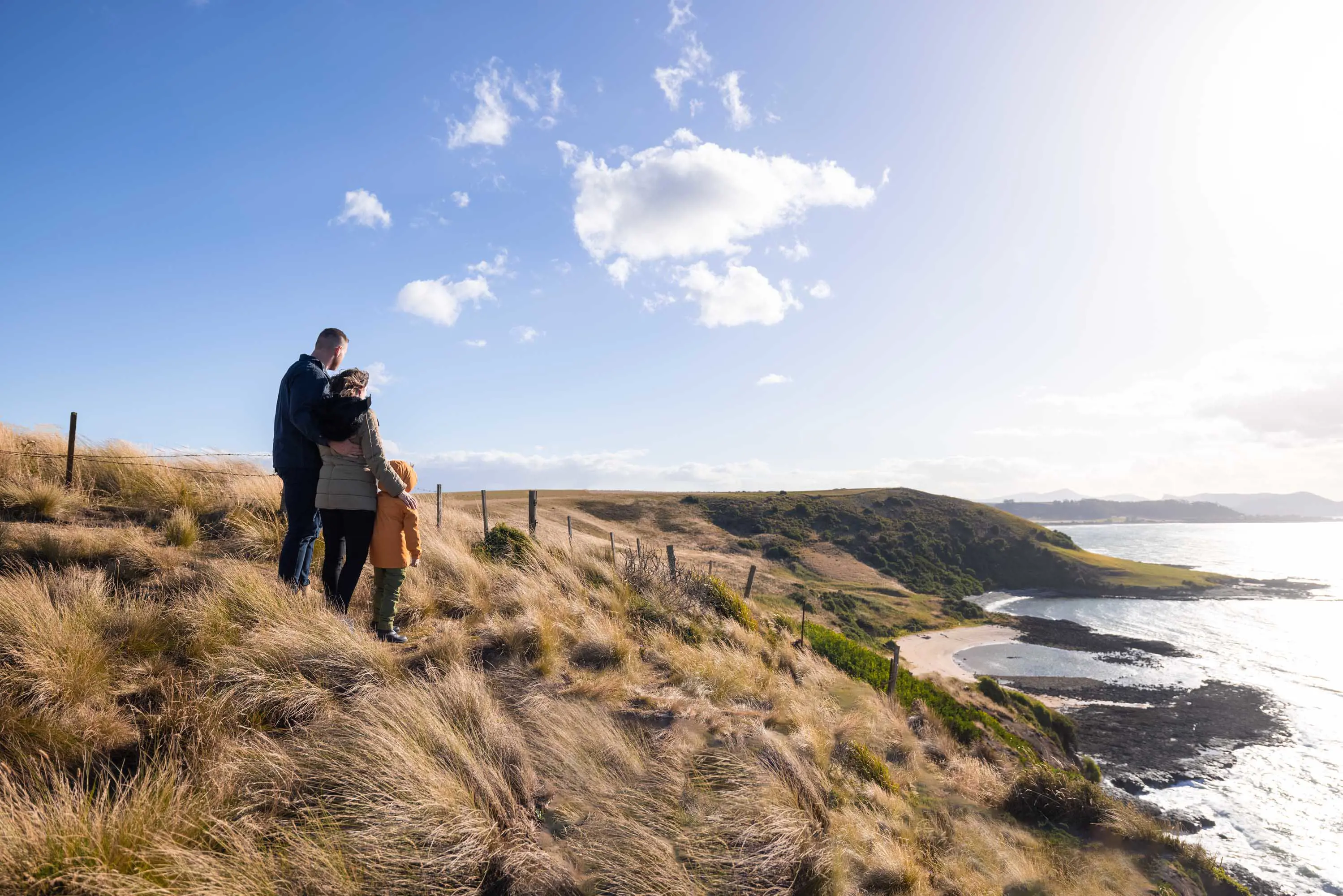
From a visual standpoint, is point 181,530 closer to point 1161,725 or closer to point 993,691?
point 993,691

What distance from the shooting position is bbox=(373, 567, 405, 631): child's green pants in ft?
16.0

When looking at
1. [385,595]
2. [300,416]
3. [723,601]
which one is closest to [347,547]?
[385,595]

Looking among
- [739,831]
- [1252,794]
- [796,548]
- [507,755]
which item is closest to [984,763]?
[739,831]

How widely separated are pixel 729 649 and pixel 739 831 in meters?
4.95

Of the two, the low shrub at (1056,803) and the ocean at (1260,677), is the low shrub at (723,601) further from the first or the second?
the ocean at (1260,677)

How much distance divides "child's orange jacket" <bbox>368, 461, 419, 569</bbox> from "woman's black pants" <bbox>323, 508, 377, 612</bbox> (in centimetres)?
5

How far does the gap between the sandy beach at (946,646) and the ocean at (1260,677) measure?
48.9 inches

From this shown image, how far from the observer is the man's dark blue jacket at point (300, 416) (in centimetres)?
446

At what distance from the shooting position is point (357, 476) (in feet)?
15.0

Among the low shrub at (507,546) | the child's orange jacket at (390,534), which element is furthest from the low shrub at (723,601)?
the child's orange jacket at (390,534)

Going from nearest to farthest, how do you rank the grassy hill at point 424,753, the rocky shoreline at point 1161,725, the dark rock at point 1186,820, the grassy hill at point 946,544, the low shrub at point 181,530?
the grassy hill at point 424,753 → the low shrub at point 181,530 → the dark rock at point 1186,820 → the rocky shoreline at point 1161,725 → the grassy hill at point 946,544

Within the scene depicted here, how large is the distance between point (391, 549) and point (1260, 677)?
49.5 meters

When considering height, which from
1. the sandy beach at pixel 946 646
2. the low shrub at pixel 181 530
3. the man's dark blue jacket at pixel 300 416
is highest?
the man's dark blue jacket at pixel 300 416

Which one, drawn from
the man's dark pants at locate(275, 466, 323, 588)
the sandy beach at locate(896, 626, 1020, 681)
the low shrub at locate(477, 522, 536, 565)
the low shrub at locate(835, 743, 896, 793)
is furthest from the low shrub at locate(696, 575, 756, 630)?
the sandy beach at locate(896, 626, 1020, 681)
